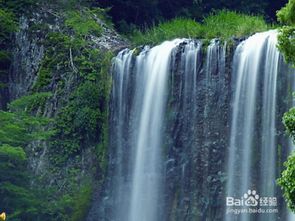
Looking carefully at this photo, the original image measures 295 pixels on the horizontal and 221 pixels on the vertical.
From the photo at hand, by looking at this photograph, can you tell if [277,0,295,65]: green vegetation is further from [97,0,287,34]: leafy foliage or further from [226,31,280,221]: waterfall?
[97,0,287,34]: leafy foliage

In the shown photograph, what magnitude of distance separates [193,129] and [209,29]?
2670 millimetres

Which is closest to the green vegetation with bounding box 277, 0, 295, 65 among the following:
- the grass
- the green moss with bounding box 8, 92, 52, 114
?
the grass

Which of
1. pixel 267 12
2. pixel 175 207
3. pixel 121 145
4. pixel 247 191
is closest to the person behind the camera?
pixel 247 191

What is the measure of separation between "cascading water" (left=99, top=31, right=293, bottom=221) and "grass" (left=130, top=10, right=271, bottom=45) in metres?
0.71

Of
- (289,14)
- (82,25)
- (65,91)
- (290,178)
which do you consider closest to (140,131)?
(65,91)

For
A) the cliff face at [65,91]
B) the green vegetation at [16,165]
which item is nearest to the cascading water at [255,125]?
the cliff face at [65,91]

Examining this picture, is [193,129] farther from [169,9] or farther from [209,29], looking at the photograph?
[169,9]

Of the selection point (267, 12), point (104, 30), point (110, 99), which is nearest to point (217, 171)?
point (110, 99)

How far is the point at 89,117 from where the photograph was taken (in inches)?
691

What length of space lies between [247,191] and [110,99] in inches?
155

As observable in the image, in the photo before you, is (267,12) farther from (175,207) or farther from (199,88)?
(175,207)

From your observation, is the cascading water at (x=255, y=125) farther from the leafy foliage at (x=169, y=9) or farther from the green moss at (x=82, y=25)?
the leafy foliage at (x=169, y=9)

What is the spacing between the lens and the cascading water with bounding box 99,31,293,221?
15.5m

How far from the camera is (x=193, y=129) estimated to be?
16453mm
